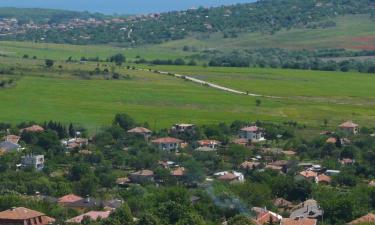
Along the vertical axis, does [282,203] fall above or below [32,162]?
above

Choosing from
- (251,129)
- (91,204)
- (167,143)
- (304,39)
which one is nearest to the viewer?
(91,204)

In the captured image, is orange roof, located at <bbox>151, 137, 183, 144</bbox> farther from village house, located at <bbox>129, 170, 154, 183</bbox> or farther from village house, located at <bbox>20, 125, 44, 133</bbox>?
village house, located at <bbox>129, 170, 154, 183</bbox>

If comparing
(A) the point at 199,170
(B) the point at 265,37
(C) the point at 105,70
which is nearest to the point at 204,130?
(A) the point at 199,170

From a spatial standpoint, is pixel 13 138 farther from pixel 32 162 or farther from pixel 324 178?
pixel 324 178

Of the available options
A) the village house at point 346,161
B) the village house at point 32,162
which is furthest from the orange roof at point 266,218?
the village house at point 346,161

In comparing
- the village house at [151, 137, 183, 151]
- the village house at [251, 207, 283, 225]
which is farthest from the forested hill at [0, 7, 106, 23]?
the village house at [251, 207, 283, 225]

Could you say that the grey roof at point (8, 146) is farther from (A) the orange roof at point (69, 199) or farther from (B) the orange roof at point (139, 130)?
(A) the orange roof at point (69, 199)

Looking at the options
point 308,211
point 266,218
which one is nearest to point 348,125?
point 308,211
